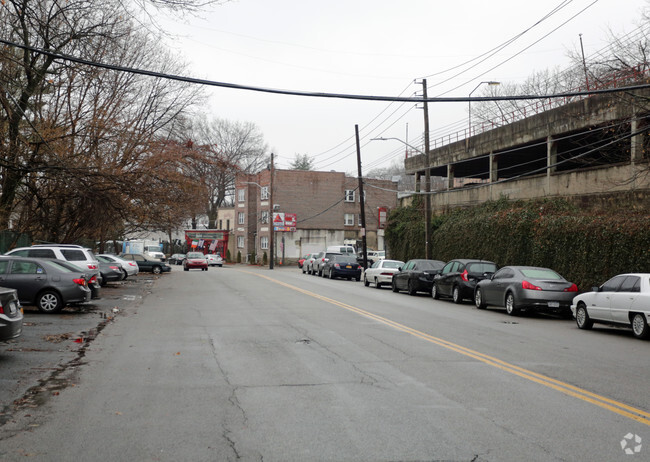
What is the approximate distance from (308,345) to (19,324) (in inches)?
182

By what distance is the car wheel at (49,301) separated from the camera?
52.6 feet

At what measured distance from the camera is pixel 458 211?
35.4 metres

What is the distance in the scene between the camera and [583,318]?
14719mm

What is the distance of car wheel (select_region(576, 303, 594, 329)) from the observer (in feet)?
47.9

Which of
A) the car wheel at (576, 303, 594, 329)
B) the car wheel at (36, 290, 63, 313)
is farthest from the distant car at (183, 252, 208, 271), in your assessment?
the car wheel at (576, 303, 594, 329)

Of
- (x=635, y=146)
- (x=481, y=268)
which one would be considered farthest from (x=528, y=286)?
(x=635, y=146)

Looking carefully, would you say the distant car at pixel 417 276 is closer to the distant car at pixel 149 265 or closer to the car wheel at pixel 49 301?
the car wheel at pixel 49 301

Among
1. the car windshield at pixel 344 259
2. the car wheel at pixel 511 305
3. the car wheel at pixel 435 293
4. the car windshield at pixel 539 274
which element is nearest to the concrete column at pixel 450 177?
the car windshield at pixel 344 259

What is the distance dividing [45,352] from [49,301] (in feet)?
20.4

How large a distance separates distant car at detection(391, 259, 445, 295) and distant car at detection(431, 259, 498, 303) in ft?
6.99

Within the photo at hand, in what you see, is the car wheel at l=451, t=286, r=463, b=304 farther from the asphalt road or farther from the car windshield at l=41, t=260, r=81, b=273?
the car windshield at l=41, t=260, r=81, b=273

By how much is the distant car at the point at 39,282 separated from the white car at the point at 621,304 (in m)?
12.7

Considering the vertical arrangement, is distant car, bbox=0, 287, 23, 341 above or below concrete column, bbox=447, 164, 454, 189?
below

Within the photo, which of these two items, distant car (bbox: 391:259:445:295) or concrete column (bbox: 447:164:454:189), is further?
concrete column (bbox: 447:164:454:189)
